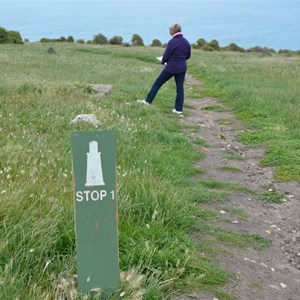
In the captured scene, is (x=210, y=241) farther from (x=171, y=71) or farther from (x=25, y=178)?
(x=171, y=71)

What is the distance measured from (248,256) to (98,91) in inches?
346

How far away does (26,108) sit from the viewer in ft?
29.7

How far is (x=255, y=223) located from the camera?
18.8ft

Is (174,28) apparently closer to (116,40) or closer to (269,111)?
(269,111)

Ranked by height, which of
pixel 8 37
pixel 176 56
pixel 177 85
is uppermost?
pixel 176 56

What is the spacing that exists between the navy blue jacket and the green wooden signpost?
870 cm

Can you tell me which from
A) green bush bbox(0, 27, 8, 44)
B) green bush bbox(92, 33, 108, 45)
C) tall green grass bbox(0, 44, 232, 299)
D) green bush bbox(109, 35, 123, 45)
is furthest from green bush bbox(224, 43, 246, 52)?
tall green grass bbox(0, 44, 232, 299)

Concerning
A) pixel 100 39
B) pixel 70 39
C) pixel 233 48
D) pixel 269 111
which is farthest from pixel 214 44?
pixel 269 111

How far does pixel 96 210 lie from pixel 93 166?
1.02 feet

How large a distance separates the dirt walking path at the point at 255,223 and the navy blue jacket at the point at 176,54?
6.83 ft

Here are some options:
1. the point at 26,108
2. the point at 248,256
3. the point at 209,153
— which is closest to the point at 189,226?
the point at 248,256

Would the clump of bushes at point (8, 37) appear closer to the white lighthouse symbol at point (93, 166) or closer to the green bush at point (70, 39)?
the green bush at point (70, 39)

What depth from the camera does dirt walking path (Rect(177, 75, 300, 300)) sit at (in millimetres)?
4309

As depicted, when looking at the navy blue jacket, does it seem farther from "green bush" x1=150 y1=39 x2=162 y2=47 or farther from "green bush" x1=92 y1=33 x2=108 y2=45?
"green bush" x1=150 y1=39 x2=162 y2=47
